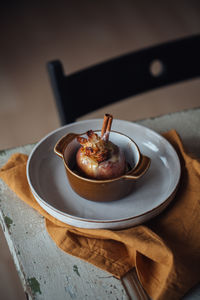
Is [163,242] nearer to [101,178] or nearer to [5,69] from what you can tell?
[101,178]

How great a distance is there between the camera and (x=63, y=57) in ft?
6.65

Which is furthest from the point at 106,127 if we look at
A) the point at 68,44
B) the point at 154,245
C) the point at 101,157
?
the point at 68,44

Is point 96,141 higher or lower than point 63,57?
higher

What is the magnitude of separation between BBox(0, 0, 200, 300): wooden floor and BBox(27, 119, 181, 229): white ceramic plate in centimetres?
97

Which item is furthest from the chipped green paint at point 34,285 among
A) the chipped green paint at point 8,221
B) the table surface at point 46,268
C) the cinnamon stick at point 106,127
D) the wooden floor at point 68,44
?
the wooden floor at point 68,44

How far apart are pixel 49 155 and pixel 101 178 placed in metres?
0.14

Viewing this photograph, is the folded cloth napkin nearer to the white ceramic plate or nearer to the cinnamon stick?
the white ceramic plate

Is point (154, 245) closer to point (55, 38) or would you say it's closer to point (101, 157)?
point (101, 157)

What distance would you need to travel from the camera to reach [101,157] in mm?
507

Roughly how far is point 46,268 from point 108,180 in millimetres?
150

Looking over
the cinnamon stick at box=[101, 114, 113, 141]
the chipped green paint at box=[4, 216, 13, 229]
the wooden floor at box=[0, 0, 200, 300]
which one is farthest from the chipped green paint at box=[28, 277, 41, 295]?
the wooden floor at box=[0, 0, 200, 300]

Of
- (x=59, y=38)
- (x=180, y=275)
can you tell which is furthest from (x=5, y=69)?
(x=180, y=275)

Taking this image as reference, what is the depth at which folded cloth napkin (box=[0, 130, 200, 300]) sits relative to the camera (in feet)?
1.46

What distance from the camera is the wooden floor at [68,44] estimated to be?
170 centimetres
